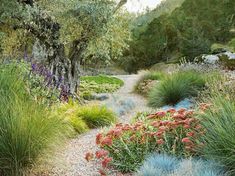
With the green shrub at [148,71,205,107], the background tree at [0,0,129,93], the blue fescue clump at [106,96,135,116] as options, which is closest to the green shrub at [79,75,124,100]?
the blue fescue clump at [106,96,135,116]

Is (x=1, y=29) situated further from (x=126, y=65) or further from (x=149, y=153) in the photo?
(x=126, y=65)

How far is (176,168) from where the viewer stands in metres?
3.60

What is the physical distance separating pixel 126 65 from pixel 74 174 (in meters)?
22.3

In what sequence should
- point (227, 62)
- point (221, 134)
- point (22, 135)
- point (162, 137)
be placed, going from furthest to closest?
1. point (227, 62)
2. point (162, 137)
3. point (22, 135)
4. point (221, 134)

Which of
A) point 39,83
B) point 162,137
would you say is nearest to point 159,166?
point 162,137

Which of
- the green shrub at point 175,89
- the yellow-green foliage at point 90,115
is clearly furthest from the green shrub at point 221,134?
the green shrub at point 175,89

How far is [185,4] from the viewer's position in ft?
86.0

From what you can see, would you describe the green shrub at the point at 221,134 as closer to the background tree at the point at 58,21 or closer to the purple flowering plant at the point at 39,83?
the purple flowering plant at the point at 39,83

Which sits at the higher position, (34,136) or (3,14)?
(3,14)

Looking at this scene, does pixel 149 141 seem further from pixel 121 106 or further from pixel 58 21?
pixel 58 21

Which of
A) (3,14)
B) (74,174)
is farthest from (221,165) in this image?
(3,14)

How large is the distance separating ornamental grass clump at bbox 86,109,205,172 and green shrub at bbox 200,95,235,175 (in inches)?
8.4

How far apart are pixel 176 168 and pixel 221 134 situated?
521mm

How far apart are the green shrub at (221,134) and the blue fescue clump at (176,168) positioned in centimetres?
10
